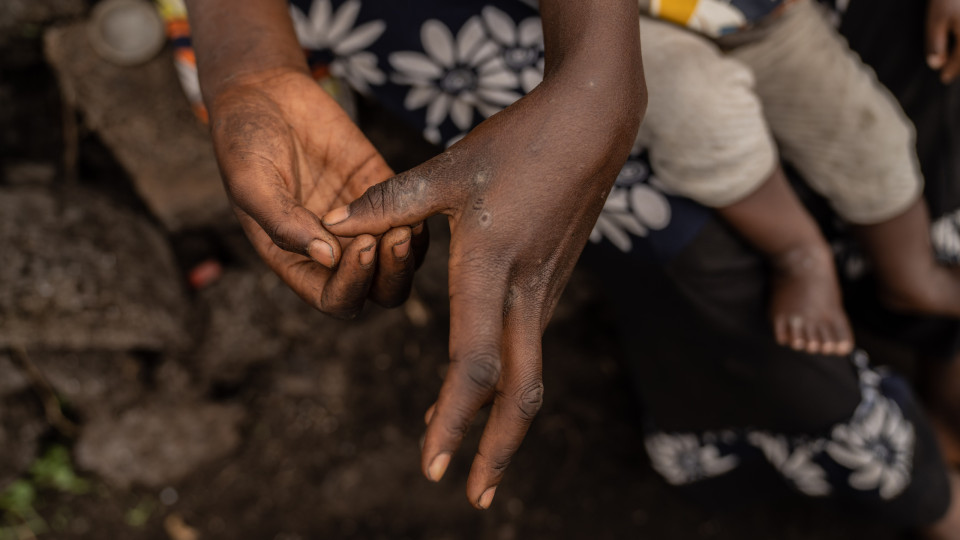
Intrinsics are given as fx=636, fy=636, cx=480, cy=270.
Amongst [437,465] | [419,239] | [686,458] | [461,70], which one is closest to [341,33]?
[461,70]

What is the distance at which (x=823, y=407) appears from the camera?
1418 mm

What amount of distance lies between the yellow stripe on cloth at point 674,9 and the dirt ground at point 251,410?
86cm

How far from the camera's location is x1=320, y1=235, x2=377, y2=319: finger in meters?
0.81

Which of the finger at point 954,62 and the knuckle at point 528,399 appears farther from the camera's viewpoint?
the finger at point 954,62

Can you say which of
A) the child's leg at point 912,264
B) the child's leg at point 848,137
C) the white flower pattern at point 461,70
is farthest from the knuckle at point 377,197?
the child's leg at point 912,264

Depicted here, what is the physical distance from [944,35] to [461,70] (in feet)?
3.38

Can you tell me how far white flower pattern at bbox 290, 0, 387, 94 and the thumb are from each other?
50 centimetres

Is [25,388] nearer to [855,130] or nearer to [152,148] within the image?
[152,148]

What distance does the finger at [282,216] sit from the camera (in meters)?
0.82

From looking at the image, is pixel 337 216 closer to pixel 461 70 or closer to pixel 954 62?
pixel 461 70

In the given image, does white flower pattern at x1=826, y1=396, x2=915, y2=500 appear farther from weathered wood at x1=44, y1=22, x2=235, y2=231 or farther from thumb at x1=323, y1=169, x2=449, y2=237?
weathered wood at x1=44, y1=22, x2=235, y2=231

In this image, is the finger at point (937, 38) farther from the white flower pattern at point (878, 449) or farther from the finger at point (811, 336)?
the white flower pattern at point (878, 449)

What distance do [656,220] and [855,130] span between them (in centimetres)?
51

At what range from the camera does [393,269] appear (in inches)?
34.4
